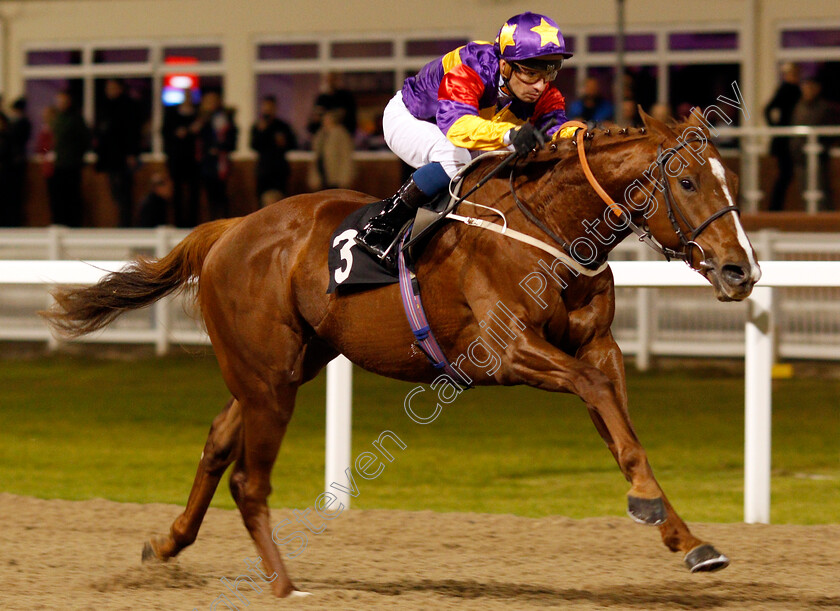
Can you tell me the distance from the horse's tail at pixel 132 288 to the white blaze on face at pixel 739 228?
1930 millimetres

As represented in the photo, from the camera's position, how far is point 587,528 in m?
5.08

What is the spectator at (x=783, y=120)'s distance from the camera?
11156mm

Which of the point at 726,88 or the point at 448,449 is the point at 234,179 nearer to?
the point at 726,88

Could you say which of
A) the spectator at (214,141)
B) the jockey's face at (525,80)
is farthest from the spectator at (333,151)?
the jockey's face at (525,80)

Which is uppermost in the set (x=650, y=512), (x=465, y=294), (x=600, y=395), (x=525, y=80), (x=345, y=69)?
(x=345, y=69)

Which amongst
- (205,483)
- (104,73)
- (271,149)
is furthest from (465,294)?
(104,73)

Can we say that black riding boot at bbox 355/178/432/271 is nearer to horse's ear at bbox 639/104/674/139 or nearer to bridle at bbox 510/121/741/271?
bridle at bbox 510/121/741/271

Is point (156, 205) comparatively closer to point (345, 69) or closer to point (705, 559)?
point (345, 69)

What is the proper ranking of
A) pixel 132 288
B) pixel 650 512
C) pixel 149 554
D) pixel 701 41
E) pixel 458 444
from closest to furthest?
pixel 650 512, pixel 149 554, pixel 132 288, pixel 458 444, pixel 701 41

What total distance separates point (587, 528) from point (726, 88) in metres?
8.90

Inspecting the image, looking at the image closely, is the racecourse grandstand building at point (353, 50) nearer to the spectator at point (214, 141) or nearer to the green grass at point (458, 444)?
the spectator at point (214, 141)

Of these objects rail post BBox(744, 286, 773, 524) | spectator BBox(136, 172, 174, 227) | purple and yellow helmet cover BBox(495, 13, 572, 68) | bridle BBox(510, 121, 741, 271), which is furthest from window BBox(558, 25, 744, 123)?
bridle BBox(510, 121, 741, 271)

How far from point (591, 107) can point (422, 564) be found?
22.5 ft

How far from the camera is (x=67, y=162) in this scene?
1297 centimetres
